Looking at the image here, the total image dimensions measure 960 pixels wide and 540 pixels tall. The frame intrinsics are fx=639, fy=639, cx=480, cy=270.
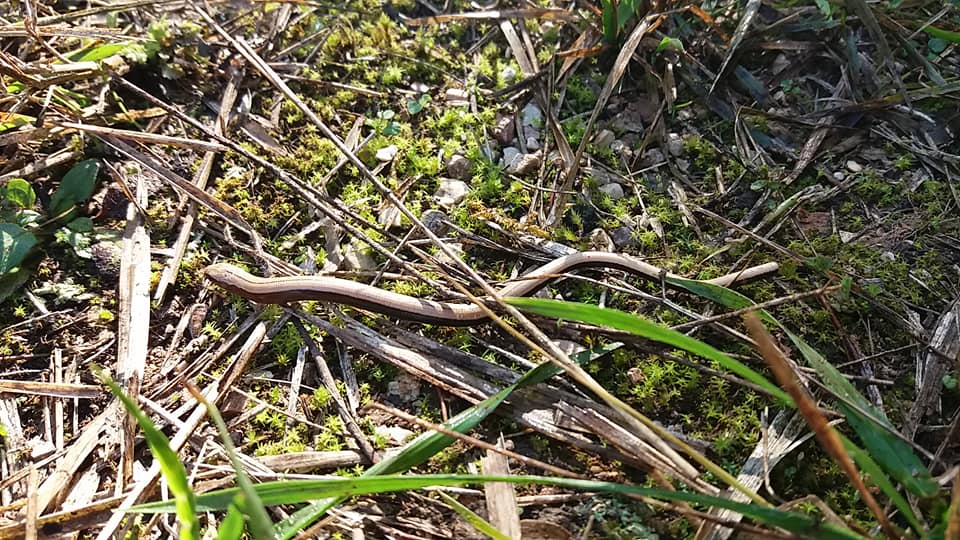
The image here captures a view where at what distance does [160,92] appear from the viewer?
2.98 m

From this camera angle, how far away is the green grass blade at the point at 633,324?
5.20 feet

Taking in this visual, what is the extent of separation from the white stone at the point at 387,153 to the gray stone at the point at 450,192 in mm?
255

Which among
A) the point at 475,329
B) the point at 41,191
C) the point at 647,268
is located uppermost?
the point at 41,191

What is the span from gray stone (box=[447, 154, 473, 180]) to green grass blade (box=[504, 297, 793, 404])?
104 cm

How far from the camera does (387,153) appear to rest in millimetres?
2783

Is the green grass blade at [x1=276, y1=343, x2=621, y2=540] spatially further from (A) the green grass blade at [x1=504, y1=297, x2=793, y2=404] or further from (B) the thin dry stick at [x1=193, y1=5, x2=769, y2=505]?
(A) the green grass blade at [x1=504, y1=297, x2=793, y2=404]

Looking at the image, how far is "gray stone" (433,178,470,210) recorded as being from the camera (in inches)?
104

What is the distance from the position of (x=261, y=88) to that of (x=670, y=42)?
1880mm

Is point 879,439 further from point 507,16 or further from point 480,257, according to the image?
point 507,16

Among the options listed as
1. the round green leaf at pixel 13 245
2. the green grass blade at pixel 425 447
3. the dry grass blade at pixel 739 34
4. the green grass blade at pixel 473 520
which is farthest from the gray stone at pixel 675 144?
the round green leaf at pixel 13 245

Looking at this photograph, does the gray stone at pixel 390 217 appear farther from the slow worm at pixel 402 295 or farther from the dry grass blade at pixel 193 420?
the dry grass blade at pixel 193 420

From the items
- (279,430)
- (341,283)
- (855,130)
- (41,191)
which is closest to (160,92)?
(41,191)

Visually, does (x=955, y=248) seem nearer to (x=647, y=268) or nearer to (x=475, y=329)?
(x=647, y=268)

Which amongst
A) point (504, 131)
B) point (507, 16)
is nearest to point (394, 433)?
point (504, 131)
